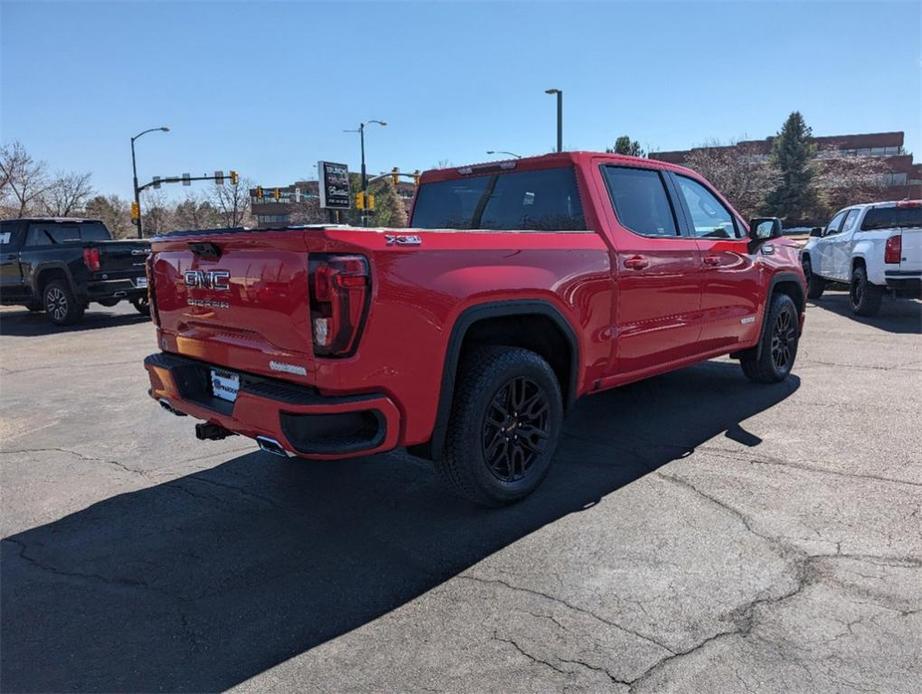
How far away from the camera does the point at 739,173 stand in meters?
43.3

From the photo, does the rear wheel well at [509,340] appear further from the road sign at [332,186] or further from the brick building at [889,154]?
the brick building at [889,154]

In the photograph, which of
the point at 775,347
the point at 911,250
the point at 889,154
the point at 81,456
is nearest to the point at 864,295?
the point at 911,250

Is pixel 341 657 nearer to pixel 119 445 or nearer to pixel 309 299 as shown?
pixel 309 299

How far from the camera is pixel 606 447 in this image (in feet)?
15.4

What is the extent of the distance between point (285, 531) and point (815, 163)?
55294 millimetres

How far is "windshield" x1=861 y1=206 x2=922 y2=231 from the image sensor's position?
11.3 metres

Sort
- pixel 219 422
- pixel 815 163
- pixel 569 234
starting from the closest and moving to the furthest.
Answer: pixel 219 422
pixel 569 234
pixel 815 163

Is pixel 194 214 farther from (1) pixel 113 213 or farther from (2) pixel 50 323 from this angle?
(2) pixel 50 323

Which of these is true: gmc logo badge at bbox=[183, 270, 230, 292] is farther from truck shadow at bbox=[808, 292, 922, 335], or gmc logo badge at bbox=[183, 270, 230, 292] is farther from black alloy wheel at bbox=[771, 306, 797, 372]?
truck shadow at bbox=[808, 292, 922, 335]

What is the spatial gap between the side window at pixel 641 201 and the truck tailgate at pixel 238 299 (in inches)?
93.7

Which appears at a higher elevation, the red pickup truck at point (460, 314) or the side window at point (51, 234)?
the side window at point (51, 234)

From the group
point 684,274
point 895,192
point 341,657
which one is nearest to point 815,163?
point 895,192

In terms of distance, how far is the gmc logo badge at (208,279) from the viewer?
3307 millimetres

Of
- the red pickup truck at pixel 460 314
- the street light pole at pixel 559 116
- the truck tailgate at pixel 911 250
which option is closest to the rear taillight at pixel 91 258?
the red pickup truck at pixel 460 314
